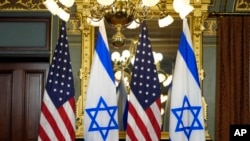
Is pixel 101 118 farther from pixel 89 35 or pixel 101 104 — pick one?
pixel 89 35

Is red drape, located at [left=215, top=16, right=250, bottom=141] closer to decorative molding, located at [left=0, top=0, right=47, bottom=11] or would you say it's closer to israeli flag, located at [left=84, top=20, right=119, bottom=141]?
israeli flag, located at [left=84, top=20, right=119, bottom=141]

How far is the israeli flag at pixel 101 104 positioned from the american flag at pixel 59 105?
7.2 inches

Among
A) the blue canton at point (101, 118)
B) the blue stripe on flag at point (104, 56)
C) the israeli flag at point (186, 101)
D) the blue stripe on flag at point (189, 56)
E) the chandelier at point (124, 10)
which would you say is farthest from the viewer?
the blue stripe on flag at point (189, 56)

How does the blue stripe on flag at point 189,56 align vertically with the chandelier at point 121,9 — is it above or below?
below

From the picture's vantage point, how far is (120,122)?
23.6 ft

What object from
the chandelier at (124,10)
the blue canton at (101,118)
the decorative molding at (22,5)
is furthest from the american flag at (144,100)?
the decorative molding at (22,5)

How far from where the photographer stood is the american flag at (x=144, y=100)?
596cm

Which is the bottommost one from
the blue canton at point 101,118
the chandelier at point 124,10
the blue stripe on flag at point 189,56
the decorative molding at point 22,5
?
the blue canton at point 101,118

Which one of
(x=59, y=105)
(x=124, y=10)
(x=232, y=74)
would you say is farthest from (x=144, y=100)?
(x=232, y=74)

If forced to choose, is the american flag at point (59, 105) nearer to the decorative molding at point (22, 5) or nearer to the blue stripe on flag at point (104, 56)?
the blue stripe on flag at point (104, 56)

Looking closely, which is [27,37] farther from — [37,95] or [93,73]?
[93,73]

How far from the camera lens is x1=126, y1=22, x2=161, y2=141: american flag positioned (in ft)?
19.6

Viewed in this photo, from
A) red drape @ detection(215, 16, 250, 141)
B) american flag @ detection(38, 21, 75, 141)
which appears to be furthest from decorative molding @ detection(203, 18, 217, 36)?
american flag @ detection(38, 21, 75, 141)

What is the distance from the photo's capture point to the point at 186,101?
19.6ft
